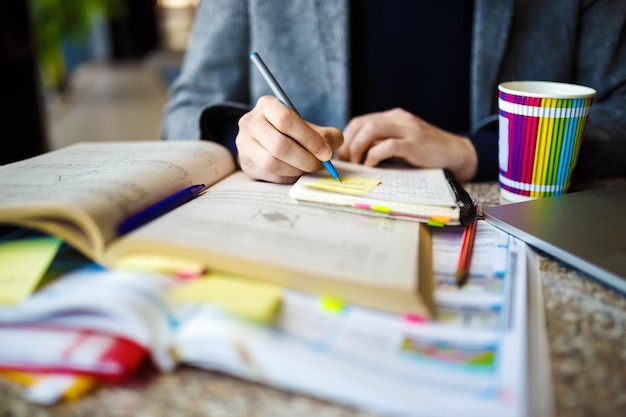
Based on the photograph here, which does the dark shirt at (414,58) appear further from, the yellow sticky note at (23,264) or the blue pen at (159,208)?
the yellow sticky note at (23,264)

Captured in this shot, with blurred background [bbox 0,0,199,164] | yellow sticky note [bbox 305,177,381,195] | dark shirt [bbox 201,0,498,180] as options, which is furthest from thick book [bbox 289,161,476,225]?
blurred background [bbox 0,0,199,164]

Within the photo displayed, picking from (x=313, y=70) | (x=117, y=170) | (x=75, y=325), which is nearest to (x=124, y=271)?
(x=75, y=325)

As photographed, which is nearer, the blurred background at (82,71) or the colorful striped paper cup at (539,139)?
the colorful striped paper cup at (539,139)

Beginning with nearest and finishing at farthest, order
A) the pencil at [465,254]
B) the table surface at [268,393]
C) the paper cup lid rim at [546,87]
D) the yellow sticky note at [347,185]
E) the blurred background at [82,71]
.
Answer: the table surface at [268,393], the pencil at [465,254], the yellow sticky note at [347,185], the paper cup lid rim at [546,87], the blurred background at [82,71]

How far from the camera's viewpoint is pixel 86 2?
3402 millimetres

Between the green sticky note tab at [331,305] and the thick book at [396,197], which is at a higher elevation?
the thick book at [396,197]

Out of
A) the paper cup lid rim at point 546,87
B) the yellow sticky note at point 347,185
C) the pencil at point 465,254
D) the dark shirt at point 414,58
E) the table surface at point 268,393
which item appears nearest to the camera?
the table surface at point 268,393

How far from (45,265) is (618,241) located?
1.48 feet

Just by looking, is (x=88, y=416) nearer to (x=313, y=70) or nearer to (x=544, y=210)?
(x=544, y=210)

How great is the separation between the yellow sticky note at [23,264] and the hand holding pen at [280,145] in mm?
235

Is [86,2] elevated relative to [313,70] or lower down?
elevated

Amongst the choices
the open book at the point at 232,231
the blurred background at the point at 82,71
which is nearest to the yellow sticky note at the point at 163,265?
the open book at the point at 232,231

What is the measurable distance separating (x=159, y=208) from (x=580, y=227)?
381 millimetres

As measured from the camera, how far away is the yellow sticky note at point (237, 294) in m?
0.31
